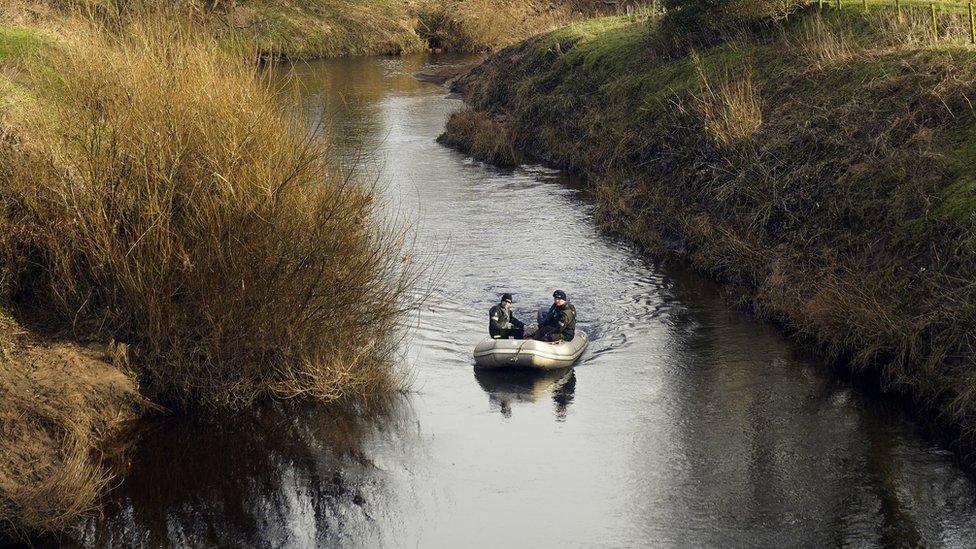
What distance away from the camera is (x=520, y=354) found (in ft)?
65.4

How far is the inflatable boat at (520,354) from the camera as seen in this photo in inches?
784

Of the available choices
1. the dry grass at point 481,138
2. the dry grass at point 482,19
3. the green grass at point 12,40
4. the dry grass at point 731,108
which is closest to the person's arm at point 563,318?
the dry grass at point 731,108

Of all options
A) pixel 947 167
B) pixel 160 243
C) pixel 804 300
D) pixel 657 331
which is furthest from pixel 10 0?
pixel 947 167

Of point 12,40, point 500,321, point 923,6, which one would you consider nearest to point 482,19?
point 923,6

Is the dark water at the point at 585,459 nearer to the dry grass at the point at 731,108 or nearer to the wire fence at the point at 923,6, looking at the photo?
the dry grass at the point at 731,108

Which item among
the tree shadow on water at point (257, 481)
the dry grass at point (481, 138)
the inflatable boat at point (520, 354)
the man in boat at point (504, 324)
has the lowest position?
the tree shadow on water at point (257, 481)

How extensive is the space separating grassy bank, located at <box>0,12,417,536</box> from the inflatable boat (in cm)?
251

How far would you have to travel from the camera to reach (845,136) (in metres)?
25.2

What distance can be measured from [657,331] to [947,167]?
648cm

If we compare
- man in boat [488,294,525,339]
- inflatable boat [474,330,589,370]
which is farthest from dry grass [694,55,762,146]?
inflatable boat [474,330,589,370]

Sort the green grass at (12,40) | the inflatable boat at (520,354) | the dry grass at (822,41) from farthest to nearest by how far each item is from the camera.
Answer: the dry grass at (822,41) → the green grass at (12,40) → the inflatable boat at (520,354)

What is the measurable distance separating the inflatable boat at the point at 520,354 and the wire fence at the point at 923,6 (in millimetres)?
12986

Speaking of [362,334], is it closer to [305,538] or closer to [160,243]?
[160,243]

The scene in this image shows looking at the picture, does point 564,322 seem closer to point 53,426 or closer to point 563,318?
point 563,318
